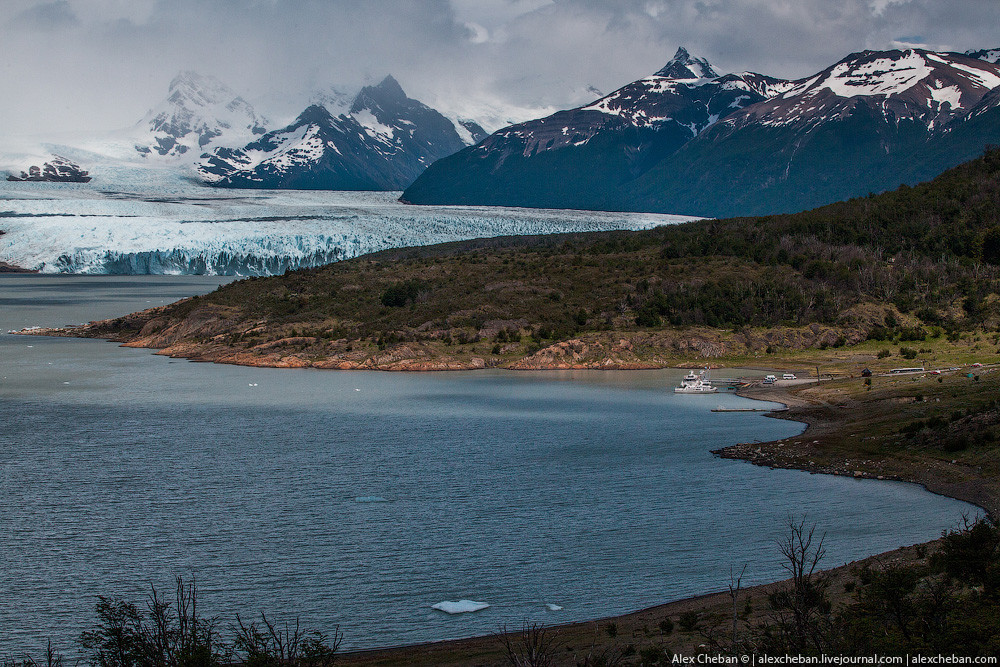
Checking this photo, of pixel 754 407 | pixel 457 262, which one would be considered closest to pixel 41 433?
pixel 754 407

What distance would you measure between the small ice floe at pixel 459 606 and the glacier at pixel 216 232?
96286mm

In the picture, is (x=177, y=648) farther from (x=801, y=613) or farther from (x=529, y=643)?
(x=801, y=613)

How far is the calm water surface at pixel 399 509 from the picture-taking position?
1748cm

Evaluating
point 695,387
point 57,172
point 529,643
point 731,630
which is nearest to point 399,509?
point 731,630

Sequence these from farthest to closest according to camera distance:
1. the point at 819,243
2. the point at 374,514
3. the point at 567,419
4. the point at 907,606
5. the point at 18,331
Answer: the point at 18,331 < the point at 819,243 < the point at 567,419 < the point at 374,514 < the point at 907,606

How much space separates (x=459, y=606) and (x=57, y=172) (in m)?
167

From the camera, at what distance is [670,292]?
66250 mm

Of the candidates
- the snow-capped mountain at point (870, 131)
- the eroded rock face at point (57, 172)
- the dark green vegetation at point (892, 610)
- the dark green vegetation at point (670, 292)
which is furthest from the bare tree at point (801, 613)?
the snow-capped mountain at point (870, 131)

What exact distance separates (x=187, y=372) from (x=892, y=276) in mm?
46969

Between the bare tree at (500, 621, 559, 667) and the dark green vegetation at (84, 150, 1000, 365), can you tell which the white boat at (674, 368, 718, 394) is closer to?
the dark green vegetation at (84, 150, 1000, 365)

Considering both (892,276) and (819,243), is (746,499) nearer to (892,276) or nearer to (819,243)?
(892,276)

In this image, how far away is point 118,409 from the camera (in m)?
42.0

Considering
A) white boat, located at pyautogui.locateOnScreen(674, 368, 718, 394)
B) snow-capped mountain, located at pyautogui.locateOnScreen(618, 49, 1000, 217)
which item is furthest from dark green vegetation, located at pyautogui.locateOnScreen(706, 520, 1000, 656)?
snow-capped mountain, located at pyautogui.locateOnScreen(618, 49, 1000, 217)

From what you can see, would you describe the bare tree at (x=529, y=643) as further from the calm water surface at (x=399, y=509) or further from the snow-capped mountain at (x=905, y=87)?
the snow-capped mountain at (x=905, y=87)
